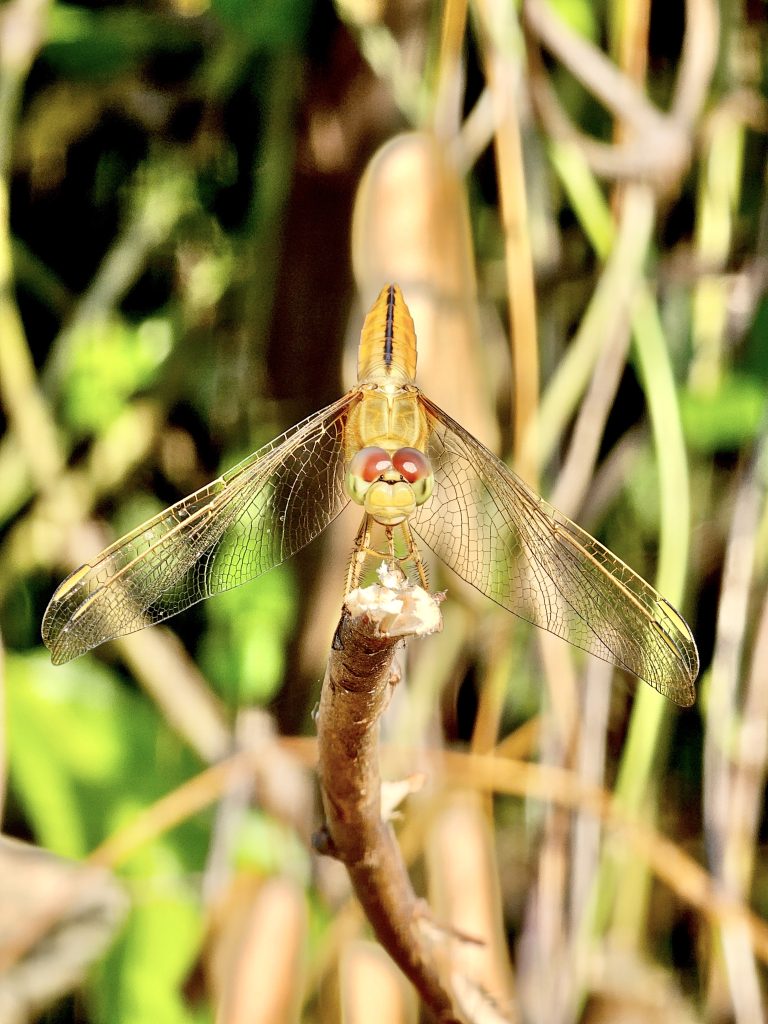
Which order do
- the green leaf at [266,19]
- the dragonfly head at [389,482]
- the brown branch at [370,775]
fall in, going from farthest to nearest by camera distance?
the green leaf at [266,19] < the dragonfly head at [389,482] < the brown branch at [370,775]

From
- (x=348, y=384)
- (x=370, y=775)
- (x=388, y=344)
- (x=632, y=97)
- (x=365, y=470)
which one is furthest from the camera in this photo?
(x=632, y=97)

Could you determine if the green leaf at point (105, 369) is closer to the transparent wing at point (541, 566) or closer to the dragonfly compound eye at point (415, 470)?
the transparent wing at point (541, 566)

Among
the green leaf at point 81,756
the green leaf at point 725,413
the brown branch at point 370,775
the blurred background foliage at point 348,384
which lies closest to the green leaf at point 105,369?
the blurred background foliage at point 348,384

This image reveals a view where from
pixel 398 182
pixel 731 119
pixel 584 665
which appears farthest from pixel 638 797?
pixel 731 119

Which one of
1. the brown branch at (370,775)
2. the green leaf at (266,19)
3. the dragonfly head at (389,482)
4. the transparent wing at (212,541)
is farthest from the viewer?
the green leaf at (266,19)

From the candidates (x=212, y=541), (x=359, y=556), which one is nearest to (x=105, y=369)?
(x=212, y=541)

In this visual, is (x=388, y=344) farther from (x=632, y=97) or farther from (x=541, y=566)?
(x=632, y=97)

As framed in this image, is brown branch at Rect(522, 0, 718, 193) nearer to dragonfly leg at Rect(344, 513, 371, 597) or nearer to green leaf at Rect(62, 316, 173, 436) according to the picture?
green leaf at Rect(62, 316, 173, 436)

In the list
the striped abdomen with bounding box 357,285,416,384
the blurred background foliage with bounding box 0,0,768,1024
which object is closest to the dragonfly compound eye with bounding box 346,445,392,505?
the striped abdomen with bounding box 357,285,416,384
